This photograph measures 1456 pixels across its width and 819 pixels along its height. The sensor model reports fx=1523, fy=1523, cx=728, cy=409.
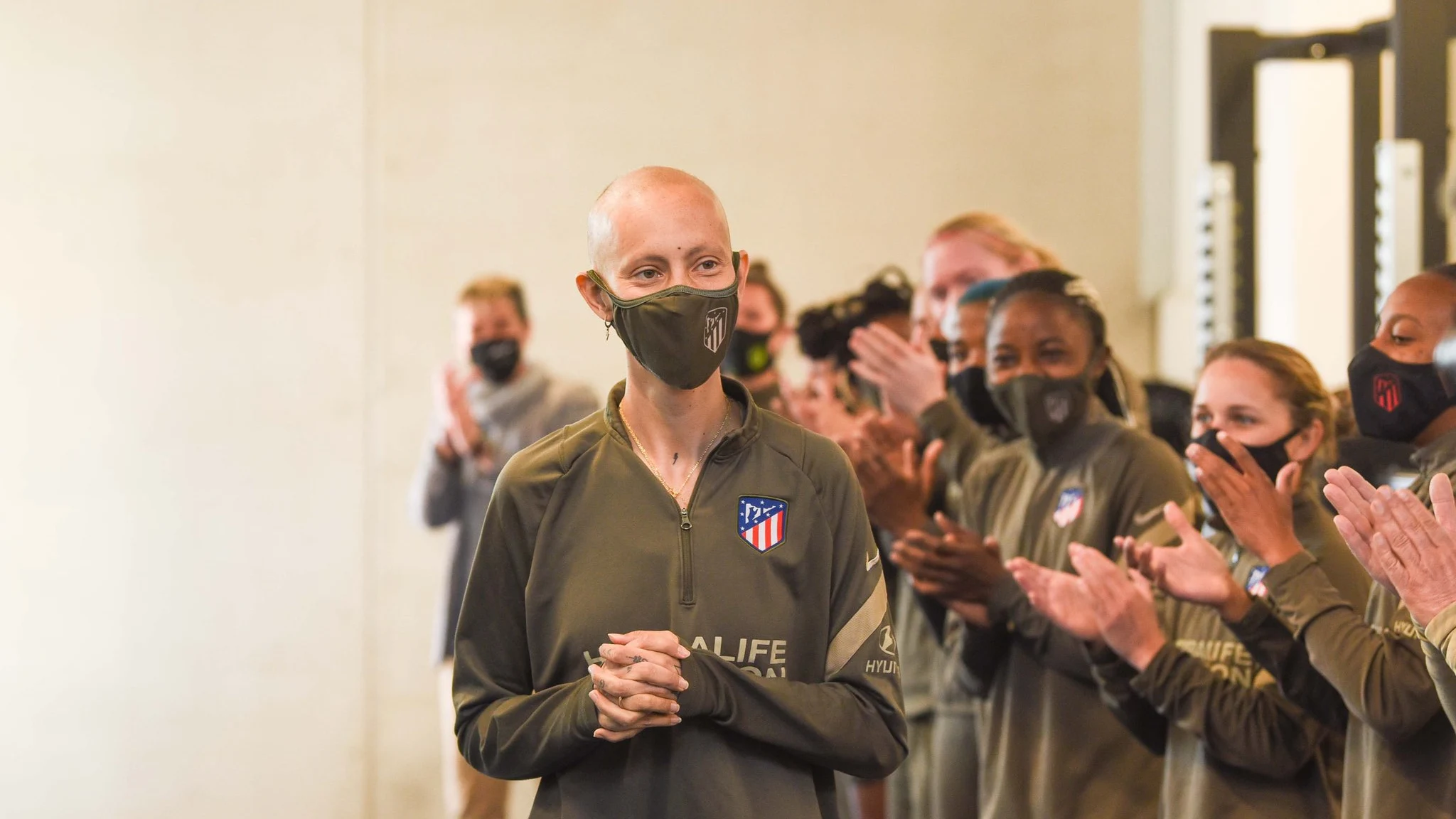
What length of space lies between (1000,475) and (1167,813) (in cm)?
88

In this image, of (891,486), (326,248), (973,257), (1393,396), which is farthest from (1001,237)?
(326,248)

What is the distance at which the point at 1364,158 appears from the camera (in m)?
4.25

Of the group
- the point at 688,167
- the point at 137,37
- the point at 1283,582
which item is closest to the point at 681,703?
the point at 1283,582

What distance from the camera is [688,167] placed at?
269 inches

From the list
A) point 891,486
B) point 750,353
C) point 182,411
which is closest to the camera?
point 891,486

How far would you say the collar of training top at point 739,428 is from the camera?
1881 mm

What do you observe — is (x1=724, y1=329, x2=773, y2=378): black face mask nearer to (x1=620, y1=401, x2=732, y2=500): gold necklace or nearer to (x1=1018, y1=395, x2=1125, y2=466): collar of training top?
(x1=1018, y1=395, x2=1125, y2=466): collar of training top

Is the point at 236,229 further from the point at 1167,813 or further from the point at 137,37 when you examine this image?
the point at 1167,813

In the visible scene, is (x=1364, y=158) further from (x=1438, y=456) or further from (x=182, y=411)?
(x=182, y=411)

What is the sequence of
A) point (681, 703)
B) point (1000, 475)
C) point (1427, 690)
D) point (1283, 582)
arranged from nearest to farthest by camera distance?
point (681, 703) → point (1427, 690) → point (1283, 582) → point (1000, 475)

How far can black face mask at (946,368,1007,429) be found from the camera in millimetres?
3283

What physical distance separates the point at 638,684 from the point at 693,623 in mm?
139

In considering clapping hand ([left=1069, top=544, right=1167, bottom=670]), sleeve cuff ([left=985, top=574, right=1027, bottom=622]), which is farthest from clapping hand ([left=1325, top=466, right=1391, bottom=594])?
sleeve cuff ([left=985, top=574, right=1027, bottom=622])

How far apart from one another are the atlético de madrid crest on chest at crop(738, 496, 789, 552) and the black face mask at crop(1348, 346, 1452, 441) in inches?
37.6
